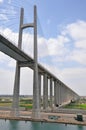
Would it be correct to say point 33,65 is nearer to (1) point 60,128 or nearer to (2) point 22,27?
(2) point 22,27

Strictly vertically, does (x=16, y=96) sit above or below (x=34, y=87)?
below

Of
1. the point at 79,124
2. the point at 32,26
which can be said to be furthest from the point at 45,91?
the point at 79,124

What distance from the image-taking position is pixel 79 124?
A: 36969mm

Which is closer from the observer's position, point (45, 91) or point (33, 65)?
point (33, 65)

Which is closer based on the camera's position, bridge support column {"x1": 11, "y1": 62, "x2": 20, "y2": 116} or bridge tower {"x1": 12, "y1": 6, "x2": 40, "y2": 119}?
bridge tower {"x1": 12, "y1": 6, "x2": 40, "y2": 119}

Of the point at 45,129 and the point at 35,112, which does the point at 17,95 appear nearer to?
the point at 35,112

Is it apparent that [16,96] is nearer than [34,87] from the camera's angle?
No

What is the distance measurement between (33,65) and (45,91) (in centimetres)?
1879

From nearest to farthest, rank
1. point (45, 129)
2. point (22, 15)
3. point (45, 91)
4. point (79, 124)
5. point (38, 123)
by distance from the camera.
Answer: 1. point (45, 129)
2. point (79, 124)
3. point (38, 123)
4. point (22, 15)
5. point (45, 91)

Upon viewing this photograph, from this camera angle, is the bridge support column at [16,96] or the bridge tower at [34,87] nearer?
the bridge tower at [34,87]

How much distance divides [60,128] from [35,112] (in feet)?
35.6

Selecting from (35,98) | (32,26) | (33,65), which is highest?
(32,26)

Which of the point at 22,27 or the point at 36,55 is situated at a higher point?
the point at 22,27

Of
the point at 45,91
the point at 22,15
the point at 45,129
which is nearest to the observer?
the point at 45,129
